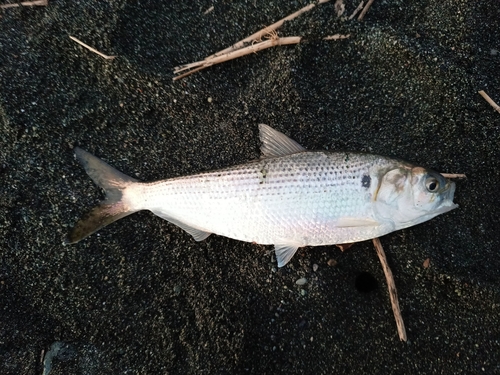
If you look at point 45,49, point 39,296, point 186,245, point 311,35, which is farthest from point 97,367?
point 311,35

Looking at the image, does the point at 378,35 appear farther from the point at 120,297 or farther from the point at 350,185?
the point at 120,297

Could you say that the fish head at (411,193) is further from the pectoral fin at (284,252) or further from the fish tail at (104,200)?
the fish tail at (104,200)

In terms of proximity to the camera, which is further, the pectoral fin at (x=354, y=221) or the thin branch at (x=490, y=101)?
the thin branch at (x=490, y=101)

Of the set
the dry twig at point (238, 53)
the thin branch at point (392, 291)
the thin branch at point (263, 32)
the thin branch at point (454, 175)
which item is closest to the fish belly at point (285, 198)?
the thin branch at point (392, 291)

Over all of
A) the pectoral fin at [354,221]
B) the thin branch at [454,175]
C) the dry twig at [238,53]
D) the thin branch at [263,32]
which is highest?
the thin branch at [263,32]

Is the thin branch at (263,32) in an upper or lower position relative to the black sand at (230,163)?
upper

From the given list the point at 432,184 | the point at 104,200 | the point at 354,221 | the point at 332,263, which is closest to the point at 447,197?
the point at 432,184

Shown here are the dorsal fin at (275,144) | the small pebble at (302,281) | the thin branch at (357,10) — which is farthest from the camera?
the thin branch at (357,10)
